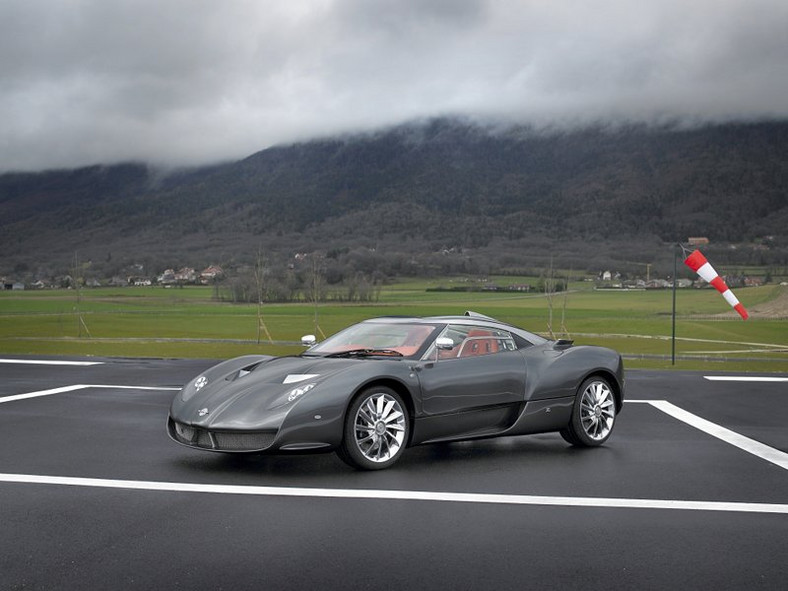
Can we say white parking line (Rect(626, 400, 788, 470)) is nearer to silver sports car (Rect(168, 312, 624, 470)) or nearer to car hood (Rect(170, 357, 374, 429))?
silver sports car (Rect(168, 312, 624, 470))

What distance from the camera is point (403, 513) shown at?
20.7 ft

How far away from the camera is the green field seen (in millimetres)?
46875

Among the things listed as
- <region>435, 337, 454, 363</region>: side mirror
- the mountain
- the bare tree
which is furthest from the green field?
the mountain

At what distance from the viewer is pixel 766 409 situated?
12891mm

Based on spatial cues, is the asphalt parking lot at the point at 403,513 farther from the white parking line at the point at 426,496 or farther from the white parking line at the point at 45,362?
the white parking line at the point at 45,362

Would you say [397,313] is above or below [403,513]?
below

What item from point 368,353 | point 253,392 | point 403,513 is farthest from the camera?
point 368,353

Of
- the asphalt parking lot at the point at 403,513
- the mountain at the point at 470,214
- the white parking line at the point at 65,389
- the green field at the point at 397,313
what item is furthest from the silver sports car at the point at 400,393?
the mountain at the point at 470,214

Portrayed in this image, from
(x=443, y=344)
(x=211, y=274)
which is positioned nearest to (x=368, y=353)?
(x=443, y=344)

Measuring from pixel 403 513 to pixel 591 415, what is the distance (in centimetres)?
370

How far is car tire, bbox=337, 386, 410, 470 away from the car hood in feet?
1.15

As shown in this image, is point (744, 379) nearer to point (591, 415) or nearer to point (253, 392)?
point (591, 415)

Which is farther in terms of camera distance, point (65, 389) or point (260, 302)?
point (260, 302)

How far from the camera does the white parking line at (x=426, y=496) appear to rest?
662 centimetres
